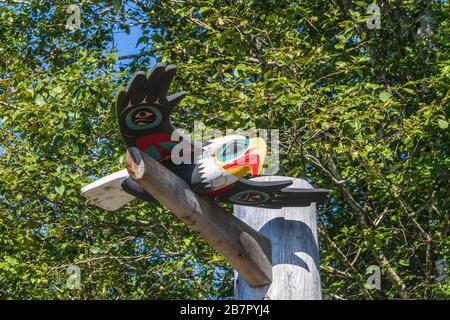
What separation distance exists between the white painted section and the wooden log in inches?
11.7

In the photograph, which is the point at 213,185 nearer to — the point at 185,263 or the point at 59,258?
the point at 185,263

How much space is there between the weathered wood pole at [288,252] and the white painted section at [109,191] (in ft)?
2.18

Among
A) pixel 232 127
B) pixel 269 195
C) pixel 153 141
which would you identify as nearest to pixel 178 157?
pixel 153 141

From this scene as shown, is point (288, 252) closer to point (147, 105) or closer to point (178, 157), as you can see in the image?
point (178, 157)

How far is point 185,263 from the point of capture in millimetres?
8359

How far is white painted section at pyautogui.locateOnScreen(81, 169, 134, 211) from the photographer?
12.6ft

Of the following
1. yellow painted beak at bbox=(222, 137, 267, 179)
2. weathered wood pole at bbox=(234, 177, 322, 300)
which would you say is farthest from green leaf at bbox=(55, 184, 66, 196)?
yellow painted beak at bbox=(222, 137, 267, 179)

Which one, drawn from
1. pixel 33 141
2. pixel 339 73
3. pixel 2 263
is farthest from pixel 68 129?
pixel 339 73

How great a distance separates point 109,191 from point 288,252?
85 centimetres

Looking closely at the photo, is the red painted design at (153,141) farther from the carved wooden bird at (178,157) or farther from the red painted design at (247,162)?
the red painted design at (247,162)

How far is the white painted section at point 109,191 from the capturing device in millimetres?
3830

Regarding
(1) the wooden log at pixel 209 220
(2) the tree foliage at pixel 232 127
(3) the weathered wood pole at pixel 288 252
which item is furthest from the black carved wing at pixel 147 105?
(2) the tree foliage at pixel 232 127
